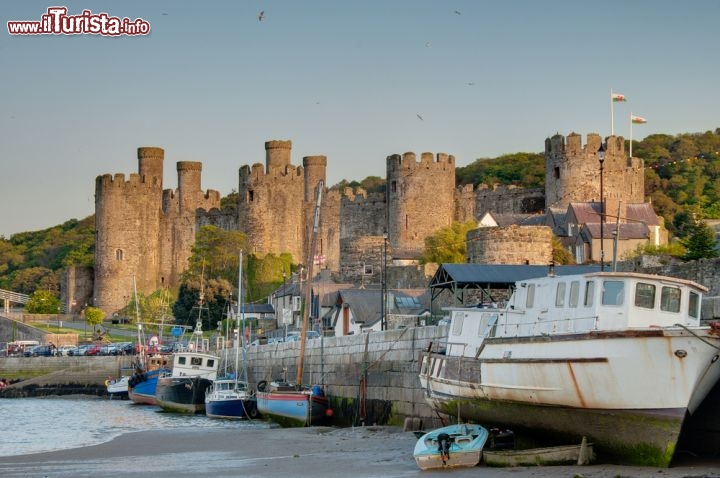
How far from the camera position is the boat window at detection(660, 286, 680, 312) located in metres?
17.8

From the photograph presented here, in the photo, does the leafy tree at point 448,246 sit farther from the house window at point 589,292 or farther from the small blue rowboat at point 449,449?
the house window at point 589,292

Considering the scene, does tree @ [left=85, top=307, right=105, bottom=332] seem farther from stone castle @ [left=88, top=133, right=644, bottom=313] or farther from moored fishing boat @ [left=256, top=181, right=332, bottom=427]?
moored fishing boat @ [left=256, top=181, right=332, bottom=427]

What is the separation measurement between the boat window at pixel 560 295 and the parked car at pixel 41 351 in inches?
1675

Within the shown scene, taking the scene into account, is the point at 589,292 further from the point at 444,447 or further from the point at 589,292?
the point at 444,447

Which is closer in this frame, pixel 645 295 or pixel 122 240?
pixel 645 295

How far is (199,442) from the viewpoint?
85.8 ft

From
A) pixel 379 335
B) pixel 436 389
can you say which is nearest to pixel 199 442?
pixel 379 335

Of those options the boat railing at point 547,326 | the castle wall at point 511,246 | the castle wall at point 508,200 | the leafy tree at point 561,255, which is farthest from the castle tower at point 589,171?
the boat railing at point 547,326

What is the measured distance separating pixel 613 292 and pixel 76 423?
19985 mm

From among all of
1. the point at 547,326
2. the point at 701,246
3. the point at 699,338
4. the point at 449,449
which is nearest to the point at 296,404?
the point at 449,449

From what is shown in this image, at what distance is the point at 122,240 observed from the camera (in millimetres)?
75500

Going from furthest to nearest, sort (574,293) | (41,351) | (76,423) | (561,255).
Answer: (41,351), (561,255), (76,423), (574,293)

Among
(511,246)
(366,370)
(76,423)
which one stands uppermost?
(511,246)

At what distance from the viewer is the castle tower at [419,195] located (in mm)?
66125
